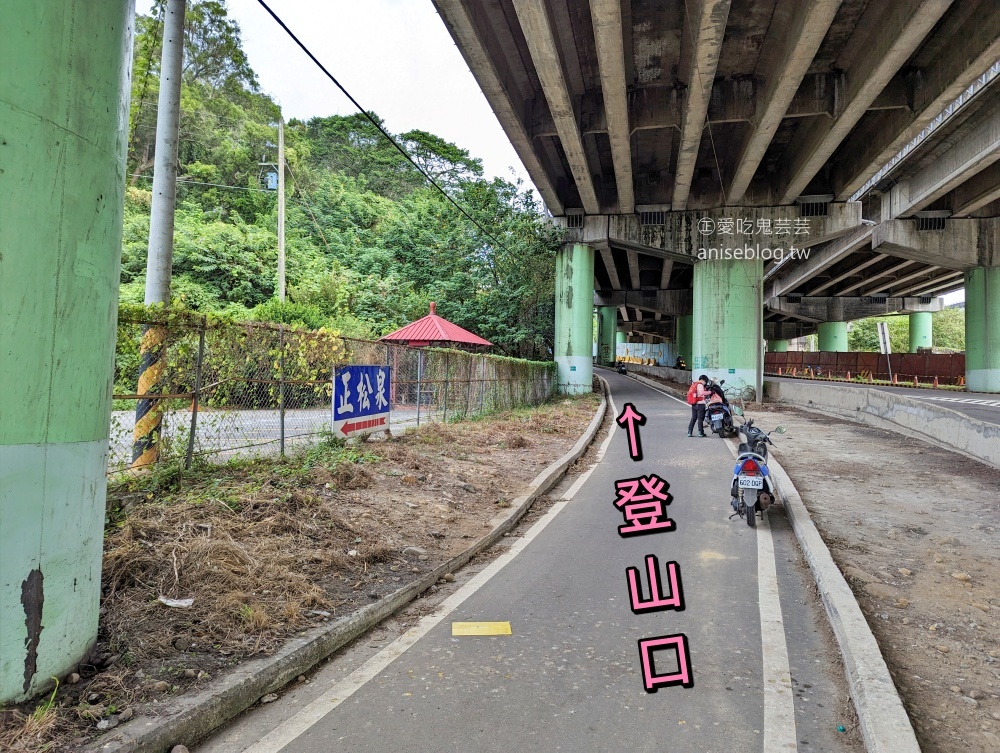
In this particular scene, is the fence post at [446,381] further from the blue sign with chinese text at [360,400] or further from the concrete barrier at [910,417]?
the concrete barrier at [910,417]

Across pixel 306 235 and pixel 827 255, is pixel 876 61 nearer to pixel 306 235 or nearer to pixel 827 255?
pixel 827 255

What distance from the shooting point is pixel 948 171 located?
901 inches

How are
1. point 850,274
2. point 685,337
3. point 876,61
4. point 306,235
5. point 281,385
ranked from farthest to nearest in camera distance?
1. point 685,337
2. point 850,274
3. point 306,235
4. point 876,61
5. point 281,385

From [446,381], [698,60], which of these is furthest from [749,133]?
[446,381]

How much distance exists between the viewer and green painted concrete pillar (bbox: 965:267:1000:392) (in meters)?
29.3

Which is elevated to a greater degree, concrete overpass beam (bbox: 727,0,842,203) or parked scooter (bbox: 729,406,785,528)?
concrete overpass beam (bbox: 727,0,842,203)

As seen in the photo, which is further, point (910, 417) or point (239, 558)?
point (910, 417)

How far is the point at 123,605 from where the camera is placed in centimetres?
381

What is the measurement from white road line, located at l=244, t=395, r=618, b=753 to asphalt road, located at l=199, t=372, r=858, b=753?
A: 0.04 feet

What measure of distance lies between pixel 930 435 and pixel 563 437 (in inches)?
311

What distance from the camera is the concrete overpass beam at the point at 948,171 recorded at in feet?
66.1

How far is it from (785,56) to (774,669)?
16668 millimetres

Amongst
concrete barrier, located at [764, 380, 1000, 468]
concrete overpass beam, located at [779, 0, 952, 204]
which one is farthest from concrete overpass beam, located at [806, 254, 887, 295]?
concrete overpass beam, located at [779, 0, 952, 204]

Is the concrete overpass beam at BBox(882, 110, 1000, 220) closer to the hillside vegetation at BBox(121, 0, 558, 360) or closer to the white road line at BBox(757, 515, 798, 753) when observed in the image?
the hillside vegetation at BBox(121, 0, 558, 360)
